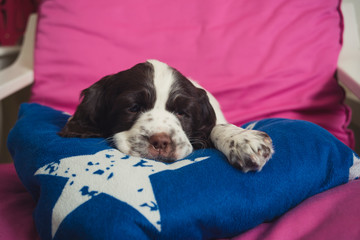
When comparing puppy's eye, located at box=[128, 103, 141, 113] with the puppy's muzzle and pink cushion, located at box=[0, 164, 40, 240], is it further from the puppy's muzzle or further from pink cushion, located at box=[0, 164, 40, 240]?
pink cushion, located at box=[0, 164, 40, 240]

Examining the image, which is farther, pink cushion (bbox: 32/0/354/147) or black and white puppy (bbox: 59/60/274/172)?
pink cushion (bbox: 32/0/354/147)

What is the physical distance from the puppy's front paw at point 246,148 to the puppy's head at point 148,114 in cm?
25

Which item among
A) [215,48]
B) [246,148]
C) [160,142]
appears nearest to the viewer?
[246,148]

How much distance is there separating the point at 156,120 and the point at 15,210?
Result: 87 cm

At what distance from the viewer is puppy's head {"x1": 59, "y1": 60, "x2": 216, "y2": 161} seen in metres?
1.81

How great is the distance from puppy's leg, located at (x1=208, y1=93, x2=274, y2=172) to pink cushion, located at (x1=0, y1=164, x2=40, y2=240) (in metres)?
0.97

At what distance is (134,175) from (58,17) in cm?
226

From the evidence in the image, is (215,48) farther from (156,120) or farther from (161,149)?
(161,149)

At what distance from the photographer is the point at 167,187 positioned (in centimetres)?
134

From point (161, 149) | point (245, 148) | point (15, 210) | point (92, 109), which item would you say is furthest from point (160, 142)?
point (15, 210)

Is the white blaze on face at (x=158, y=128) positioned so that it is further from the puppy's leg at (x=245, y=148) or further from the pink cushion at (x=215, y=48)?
the pink cushion at (x=215, y=48)

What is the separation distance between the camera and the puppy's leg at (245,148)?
1.49m

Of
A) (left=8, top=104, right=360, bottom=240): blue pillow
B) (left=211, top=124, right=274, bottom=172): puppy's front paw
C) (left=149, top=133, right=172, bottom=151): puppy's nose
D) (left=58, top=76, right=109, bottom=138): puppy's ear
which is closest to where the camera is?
(left=8, top=104, right=360, bottom=240): blue pillow

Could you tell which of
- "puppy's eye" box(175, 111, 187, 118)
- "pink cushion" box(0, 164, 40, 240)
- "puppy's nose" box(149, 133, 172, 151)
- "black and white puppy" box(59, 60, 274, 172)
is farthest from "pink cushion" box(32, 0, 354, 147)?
"puppy's nose" box(149, 133, 172, 151)
